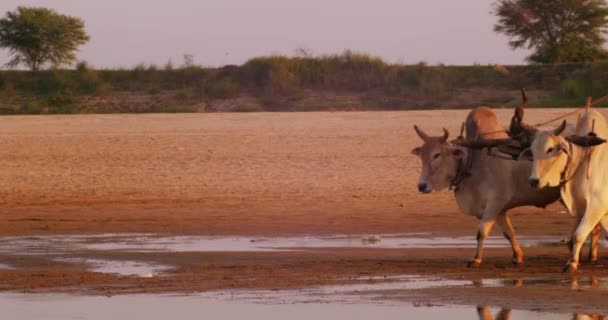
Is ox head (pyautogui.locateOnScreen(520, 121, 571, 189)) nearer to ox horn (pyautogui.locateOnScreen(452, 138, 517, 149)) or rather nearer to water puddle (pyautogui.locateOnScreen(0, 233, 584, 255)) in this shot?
ox horn (pyautogui.locateOnScreen(452, 138, 517, 149))

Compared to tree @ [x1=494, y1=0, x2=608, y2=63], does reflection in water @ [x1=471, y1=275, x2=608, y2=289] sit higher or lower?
lower

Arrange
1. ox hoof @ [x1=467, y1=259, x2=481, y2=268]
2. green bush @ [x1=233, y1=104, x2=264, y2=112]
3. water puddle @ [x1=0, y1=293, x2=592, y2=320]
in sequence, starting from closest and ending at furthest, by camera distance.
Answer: water puddle @ [x1=0, y1=293, x2=592, y2=320]
ox hoof @ [x1=467, y1=259, x2=481, y2=268]
green bush @ [x1=233, y1=104, x2=264, y2=112]

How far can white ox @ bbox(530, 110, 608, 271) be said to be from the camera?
12.4 m

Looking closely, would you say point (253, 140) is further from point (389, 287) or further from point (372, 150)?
point (389, 287)

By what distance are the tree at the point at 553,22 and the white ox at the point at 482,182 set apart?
33486 millimetres

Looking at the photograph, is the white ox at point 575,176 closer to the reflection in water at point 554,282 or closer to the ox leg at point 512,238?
the reflection in water at point 554,282

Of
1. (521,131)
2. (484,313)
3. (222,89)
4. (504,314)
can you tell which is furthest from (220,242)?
(222,89)

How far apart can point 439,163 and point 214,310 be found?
363 cm

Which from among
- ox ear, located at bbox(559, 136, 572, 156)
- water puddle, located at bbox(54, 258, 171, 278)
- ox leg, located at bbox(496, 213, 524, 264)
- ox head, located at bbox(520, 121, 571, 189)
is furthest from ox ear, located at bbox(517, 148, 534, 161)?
water puddle, located at bbox(54, 258, 171, 278)

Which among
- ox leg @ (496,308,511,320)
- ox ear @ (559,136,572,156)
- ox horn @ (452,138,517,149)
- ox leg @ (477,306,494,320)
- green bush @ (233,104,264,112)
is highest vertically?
ox ear @ (559,136,572,156)

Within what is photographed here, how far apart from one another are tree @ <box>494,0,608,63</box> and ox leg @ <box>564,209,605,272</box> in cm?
3436

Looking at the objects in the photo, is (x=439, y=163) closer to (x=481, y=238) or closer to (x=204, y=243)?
(x=481, y=238)

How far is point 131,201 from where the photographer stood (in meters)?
19.7

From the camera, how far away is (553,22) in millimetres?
48062
